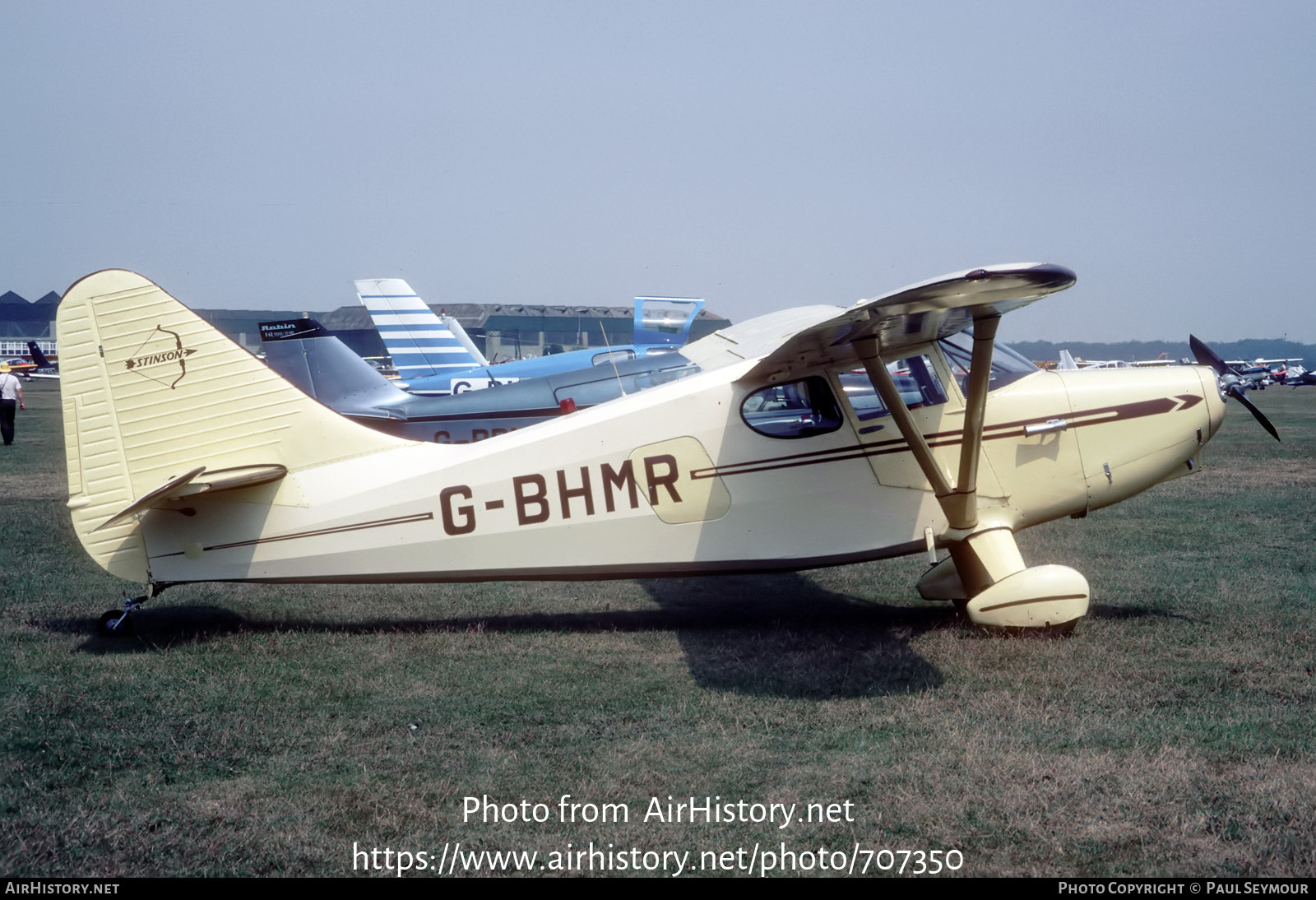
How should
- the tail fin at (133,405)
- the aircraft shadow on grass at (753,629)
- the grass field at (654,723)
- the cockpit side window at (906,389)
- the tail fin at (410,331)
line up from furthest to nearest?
the tail fin at (410,331) → the cockpit side window at (906,389) → the tail fin at (133,405) → the aircraft shadow on grass at (753,629) → the grass field at (654,723)

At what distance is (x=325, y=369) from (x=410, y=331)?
7672mm

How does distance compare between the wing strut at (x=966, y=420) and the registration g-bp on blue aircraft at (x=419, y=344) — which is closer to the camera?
the wing strut at (x=966, y=420)

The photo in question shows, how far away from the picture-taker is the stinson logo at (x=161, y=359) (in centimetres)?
663

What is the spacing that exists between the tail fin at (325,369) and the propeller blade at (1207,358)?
413 inches

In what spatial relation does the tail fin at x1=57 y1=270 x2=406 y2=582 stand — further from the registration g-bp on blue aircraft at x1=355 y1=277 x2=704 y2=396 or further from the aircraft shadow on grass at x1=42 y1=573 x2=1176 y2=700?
the registration g-bp on blue aircraft at x1=355 y1=277 x2=704 y2=396

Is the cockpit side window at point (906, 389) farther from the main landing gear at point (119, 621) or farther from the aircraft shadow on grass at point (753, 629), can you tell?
the main landing gear at point (119, 621)

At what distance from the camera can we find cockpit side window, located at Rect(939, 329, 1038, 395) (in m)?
7.17

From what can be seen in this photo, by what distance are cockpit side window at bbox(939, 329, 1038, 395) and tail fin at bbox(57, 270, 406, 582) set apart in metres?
→ 4.75

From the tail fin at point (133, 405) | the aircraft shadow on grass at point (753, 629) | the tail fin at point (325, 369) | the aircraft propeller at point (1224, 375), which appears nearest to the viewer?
the aircraft shadow on grass at point (753, 629)

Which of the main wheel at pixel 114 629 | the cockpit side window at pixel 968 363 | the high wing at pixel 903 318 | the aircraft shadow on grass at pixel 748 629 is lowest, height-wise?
the aircraft shadow on grass at pixel 748 629

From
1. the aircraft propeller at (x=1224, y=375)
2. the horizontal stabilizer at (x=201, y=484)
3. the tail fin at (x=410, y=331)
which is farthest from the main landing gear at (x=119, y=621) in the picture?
the tail fin at (x=410, y=331)

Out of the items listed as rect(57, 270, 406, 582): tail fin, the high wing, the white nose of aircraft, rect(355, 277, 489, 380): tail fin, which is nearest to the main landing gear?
rect(57, 270, 406, 582): tail fin
